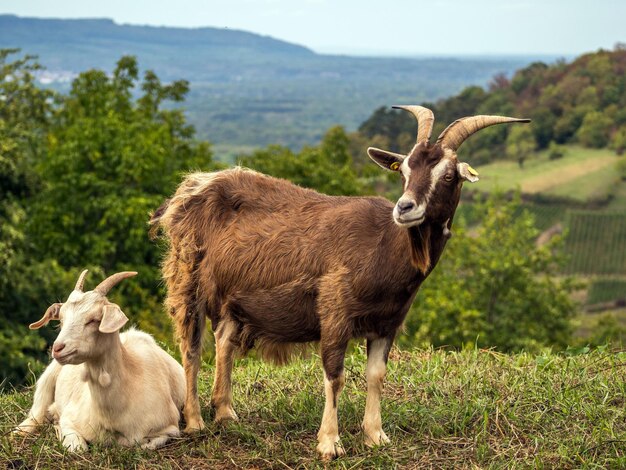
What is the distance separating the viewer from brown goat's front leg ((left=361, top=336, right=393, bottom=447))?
7582 mm

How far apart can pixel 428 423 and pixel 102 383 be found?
287 cm

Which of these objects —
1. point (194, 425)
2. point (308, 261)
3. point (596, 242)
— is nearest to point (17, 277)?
point (194, 425)

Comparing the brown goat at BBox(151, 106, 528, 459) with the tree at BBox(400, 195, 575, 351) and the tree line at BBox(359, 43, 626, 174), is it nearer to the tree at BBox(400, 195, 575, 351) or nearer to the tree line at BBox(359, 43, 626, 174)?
the tree at BBox(400, 195, 575, 351)

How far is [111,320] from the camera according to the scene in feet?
23.3

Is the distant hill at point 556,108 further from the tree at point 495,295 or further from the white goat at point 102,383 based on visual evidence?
the white goat at point 102,383

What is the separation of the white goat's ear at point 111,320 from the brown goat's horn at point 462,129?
290 centimetres

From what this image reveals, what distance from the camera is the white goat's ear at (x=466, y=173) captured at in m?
6.54

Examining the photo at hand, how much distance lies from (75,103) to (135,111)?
328cm

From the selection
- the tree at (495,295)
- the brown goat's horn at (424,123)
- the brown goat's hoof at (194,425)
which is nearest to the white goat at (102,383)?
the brown goat's hoof at (194,425)

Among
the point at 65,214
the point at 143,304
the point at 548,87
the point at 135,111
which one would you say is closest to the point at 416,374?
the point at 143,304

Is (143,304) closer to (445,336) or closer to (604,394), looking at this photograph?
(445,336)

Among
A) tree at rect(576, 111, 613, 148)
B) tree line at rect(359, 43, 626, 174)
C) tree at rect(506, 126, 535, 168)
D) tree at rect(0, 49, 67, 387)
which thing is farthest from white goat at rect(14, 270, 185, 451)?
tree at rect(576, 111, 613, 148)

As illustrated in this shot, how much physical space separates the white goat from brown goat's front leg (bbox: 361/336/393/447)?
1.74 metres

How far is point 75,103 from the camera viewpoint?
44844 millimetres
